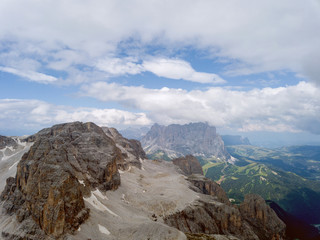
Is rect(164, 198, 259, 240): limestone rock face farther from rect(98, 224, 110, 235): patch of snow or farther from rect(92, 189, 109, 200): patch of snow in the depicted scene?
rect(98, 224, 110, 235): patch of snow

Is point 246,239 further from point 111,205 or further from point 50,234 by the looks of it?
point 50,234

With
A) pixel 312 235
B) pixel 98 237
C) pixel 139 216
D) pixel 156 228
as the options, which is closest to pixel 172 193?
pixel 139 216

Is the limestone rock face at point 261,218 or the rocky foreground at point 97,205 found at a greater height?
the rocky foreground at point 97,205

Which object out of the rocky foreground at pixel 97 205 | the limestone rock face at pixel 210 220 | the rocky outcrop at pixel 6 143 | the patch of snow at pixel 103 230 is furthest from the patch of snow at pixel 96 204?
the rocky outcrop at pixel 6 143

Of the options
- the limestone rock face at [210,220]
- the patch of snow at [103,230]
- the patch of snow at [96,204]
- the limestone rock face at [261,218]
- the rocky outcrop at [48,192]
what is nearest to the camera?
the rocky outcrop at [48,192]

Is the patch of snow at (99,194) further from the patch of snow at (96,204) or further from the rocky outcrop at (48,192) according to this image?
the patch of snow at (96,204)

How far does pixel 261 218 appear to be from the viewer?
129375 millimetres

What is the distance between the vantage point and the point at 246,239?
316 feet

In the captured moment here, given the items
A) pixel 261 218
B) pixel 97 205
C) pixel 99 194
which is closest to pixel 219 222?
pixel 261 218

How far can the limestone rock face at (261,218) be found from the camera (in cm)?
12245

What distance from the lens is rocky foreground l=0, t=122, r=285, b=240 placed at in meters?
60.9

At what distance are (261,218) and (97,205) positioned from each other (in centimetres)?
9870

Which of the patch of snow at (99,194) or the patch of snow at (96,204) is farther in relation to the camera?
the patch of snow at (99,194)

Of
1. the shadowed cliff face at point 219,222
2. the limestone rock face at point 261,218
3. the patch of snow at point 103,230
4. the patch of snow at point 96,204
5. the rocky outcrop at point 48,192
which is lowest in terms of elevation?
the limestone rock face at point 261,218
